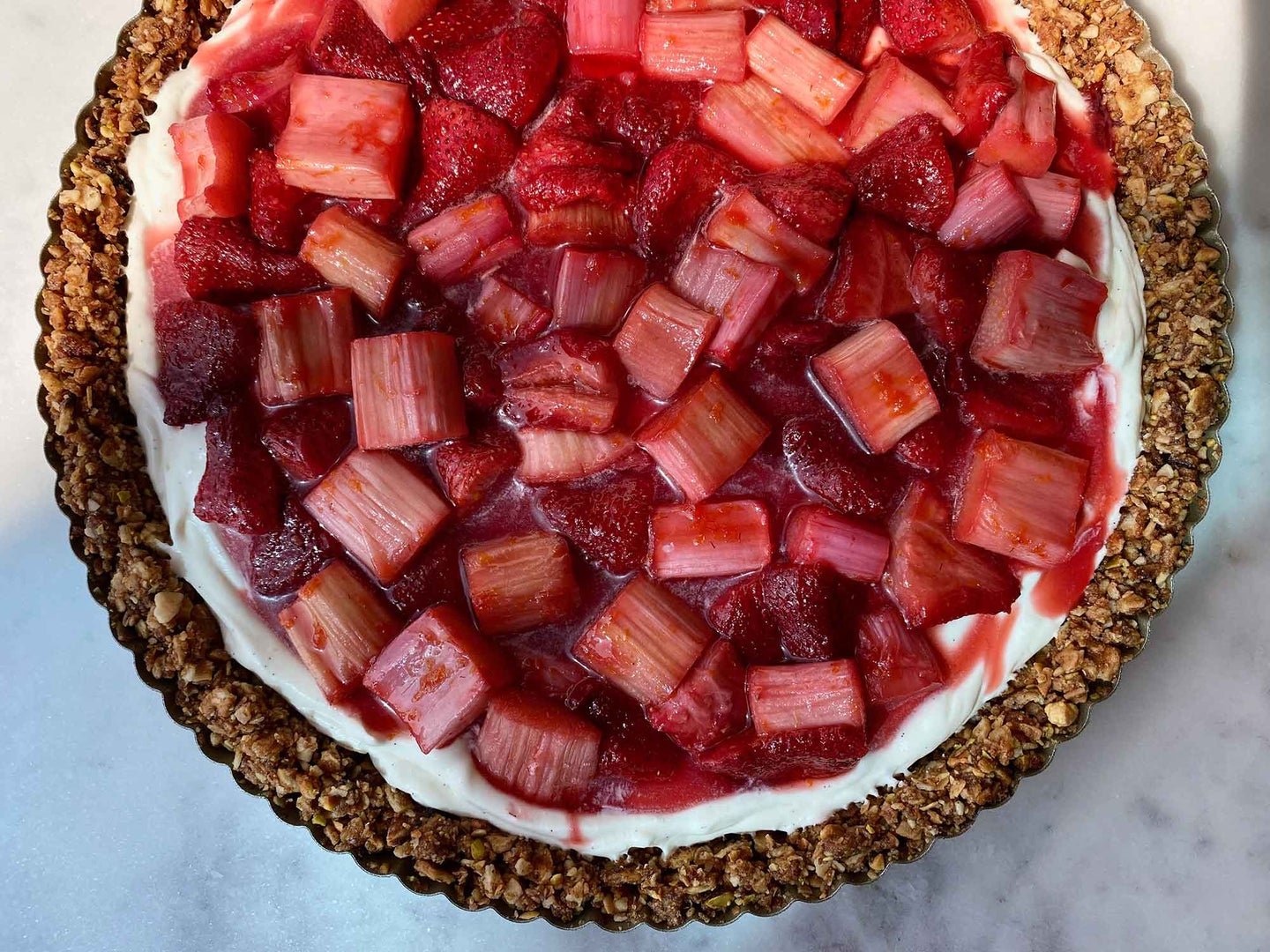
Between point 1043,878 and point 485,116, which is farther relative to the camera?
point 1043,878

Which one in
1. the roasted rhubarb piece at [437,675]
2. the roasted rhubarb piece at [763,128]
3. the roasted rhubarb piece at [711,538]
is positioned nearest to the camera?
the roasted rhubarb piece at [437,675]

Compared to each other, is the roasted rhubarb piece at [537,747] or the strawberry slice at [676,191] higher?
the strawberry slice at [676,191]

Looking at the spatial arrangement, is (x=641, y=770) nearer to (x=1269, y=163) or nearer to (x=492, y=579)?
(x=492, y=579)

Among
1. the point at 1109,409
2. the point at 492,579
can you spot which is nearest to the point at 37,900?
the point at 492,579

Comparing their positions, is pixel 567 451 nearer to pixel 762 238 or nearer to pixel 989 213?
pixel 762 238

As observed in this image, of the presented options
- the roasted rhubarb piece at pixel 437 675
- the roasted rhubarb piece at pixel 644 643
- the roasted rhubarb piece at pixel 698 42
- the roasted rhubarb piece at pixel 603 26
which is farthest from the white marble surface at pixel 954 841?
the roasted rhubarb piece at pixel 603 26

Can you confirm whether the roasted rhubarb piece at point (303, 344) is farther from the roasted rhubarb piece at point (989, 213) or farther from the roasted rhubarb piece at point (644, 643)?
the roasted rhubarb piece at point (989, 213)

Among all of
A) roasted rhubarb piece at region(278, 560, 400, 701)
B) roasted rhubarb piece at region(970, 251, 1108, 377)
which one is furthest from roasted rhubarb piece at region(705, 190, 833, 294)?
roasted rhubarb piece at region(278, 560, 400, 701)
